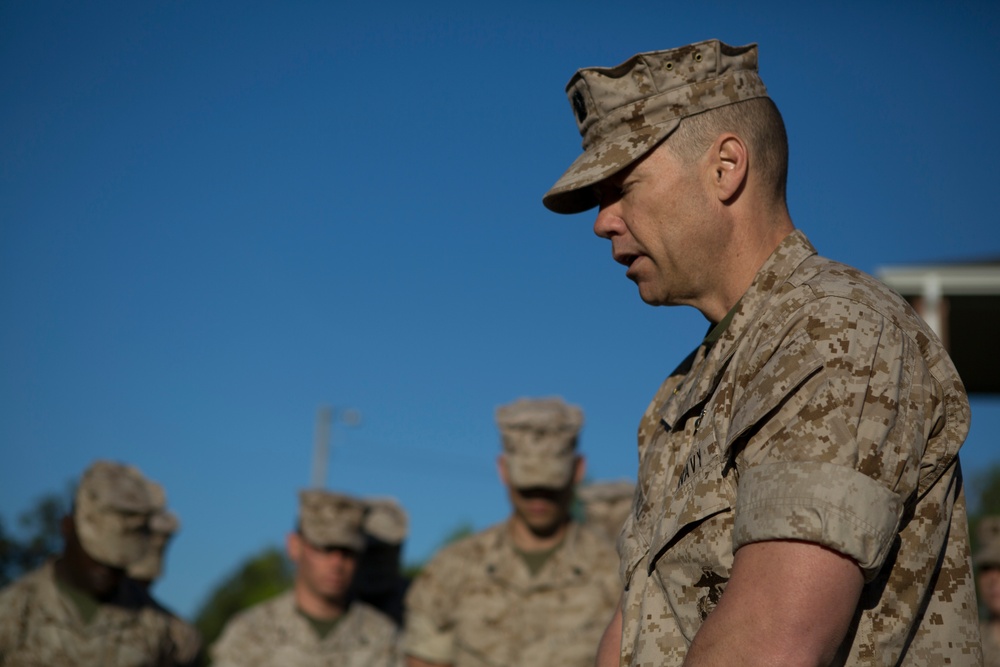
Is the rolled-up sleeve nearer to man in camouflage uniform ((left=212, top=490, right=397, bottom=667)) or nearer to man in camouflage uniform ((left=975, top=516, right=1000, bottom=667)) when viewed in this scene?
man in camouflage uniform ((left=975, top=516, right=1000, bottom=667))

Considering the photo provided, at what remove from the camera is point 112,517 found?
31.9 feet

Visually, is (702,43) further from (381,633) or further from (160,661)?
(381,633)

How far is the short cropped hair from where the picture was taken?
2.65 metres

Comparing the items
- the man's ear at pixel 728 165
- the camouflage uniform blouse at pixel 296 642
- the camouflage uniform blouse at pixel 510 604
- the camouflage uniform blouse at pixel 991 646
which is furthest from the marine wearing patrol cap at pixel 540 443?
the man's ear at pixel 728 165

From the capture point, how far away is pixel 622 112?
2773 mm

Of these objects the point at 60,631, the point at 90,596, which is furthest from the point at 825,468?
the point at 90,596

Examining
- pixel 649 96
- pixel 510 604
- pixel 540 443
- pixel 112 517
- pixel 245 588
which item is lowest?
pixel 510 604

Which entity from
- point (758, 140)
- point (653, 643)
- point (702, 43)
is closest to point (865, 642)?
point (653, 643)

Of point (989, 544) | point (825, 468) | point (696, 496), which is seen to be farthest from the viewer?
point (989, 544)

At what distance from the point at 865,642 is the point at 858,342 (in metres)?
0.52

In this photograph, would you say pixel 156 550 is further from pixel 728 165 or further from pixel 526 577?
pixel 728 165

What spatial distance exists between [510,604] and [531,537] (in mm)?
583

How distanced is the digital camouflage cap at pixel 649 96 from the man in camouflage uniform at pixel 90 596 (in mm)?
7738

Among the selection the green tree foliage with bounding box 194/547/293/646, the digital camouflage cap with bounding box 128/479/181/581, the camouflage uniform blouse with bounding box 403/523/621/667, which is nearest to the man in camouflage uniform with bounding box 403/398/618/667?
the camouflage uniform blouse with bounding box 403/523/621/667
